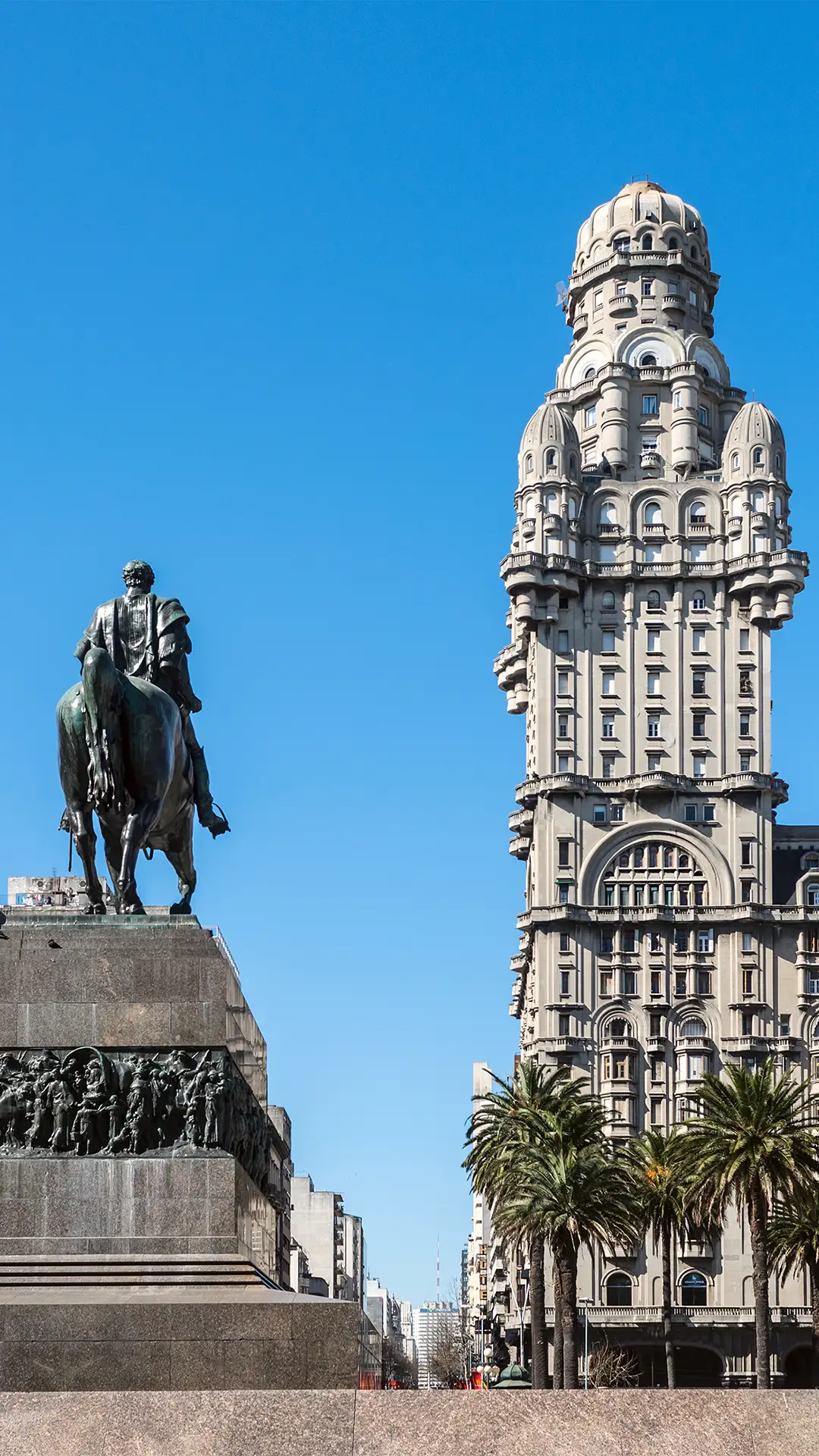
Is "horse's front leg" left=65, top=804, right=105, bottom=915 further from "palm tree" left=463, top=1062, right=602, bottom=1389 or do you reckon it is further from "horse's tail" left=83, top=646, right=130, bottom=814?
"palm tree" left=463, top=1062, right=602, bottom=1389

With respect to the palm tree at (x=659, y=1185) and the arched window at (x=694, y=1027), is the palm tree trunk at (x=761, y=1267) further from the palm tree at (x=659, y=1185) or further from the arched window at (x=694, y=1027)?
the arched window at (x=694, y=1027)

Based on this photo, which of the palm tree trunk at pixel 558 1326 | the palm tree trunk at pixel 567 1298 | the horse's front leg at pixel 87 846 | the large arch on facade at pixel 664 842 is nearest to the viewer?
the horse's front leg at pixel 87 846

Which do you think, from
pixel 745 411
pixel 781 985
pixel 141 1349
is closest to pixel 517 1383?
pixel 781 985

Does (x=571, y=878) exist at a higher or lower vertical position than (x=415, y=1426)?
higher

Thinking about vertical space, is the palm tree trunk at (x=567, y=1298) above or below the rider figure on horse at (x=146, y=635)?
below

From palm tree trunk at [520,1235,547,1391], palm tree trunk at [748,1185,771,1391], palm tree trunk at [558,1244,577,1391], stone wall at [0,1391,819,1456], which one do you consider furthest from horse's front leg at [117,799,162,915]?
palm tree trunk at [520,1235,547,1391]

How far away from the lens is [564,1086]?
98.8m

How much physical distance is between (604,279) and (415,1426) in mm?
140557

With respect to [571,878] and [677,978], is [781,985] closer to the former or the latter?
[677,978]

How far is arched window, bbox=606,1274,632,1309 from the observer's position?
128m

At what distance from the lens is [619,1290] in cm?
12800

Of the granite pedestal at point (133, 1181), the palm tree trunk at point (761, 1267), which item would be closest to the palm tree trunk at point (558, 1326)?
the palm tree trunk at point (761, 1267)

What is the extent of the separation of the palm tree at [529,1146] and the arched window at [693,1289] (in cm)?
3575

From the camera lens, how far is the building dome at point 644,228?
499 ft
